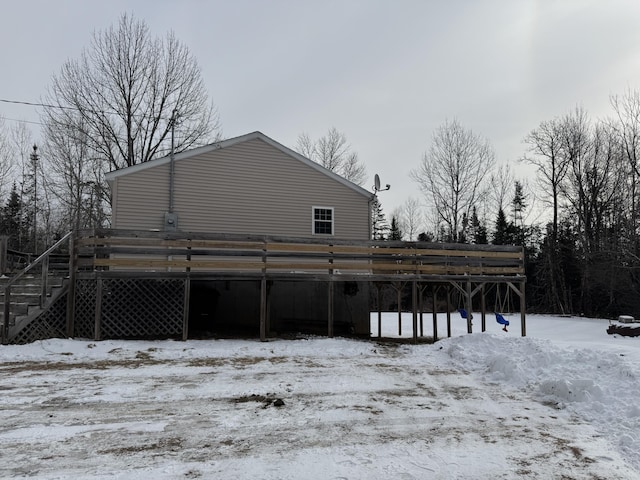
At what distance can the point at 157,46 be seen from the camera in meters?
20.1

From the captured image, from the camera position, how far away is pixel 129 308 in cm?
899

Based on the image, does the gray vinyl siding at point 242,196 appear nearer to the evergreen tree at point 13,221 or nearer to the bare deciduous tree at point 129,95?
the bare deciduous tree at point 129,95

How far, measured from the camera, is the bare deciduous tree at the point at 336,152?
1398 inches

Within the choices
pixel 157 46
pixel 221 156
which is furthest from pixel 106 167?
pixel 221 156

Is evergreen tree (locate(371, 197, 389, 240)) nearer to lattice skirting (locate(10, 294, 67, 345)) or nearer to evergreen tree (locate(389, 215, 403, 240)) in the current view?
evergreen tree (locate(389, 215, 403, 240))

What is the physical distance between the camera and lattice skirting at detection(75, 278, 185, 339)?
868 centimetres

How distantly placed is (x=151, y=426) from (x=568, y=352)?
19.1 feet

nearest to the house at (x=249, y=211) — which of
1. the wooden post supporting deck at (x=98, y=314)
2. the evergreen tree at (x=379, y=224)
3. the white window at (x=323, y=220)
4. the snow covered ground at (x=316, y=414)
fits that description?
the white window at (x=323, y=220)

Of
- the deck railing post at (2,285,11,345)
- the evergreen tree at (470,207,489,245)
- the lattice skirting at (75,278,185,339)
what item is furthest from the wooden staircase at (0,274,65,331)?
the evergreen tree at (470,207,489,245)

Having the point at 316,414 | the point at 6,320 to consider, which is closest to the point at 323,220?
the point at 6,320

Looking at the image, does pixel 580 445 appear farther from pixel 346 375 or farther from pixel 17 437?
pixel 17 437

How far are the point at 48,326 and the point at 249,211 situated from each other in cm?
630

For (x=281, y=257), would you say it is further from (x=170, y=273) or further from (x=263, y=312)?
(x=170, y=273)

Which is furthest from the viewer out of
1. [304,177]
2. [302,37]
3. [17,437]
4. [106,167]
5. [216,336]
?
[106,167]
